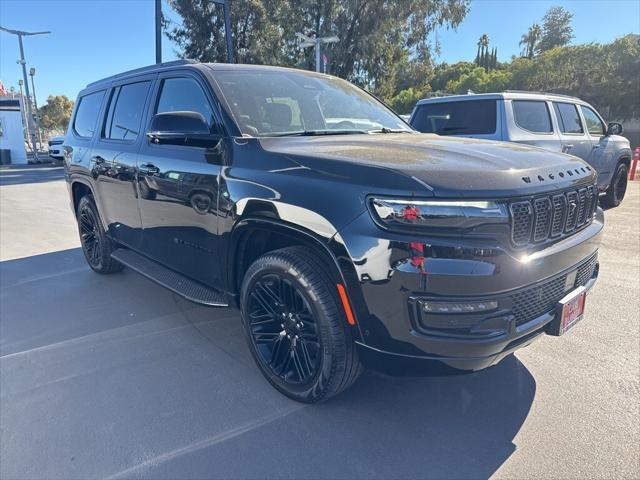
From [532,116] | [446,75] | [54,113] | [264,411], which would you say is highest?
[446,75]

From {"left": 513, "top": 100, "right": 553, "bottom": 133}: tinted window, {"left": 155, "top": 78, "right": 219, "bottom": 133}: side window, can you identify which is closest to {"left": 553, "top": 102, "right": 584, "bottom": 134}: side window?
{"left": 513, "top": 100, "right": 553, "bottom": 133}: tinted window

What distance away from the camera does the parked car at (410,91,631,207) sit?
6.55 metres

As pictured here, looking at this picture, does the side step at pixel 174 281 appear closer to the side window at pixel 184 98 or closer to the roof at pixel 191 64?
the side window at pixel 184 98

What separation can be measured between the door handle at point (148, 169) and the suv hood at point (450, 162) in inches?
45.9

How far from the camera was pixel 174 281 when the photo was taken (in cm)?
351

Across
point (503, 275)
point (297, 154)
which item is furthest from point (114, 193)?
point (503, 275)

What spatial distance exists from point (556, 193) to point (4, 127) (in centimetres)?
3061

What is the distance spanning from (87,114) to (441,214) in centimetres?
455

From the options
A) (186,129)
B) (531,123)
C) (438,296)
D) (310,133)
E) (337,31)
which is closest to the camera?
(438,296)

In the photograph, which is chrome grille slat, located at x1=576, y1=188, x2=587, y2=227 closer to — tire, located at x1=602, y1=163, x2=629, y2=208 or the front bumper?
the front bumper

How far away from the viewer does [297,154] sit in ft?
8.34

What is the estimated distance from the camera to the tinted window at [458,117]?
21.8 feet

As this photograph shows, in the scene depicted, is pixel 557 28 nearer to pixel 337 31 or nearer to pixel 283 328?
pixel 337 31

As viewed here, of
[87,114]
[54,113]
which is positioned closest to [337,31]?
[87,114]
